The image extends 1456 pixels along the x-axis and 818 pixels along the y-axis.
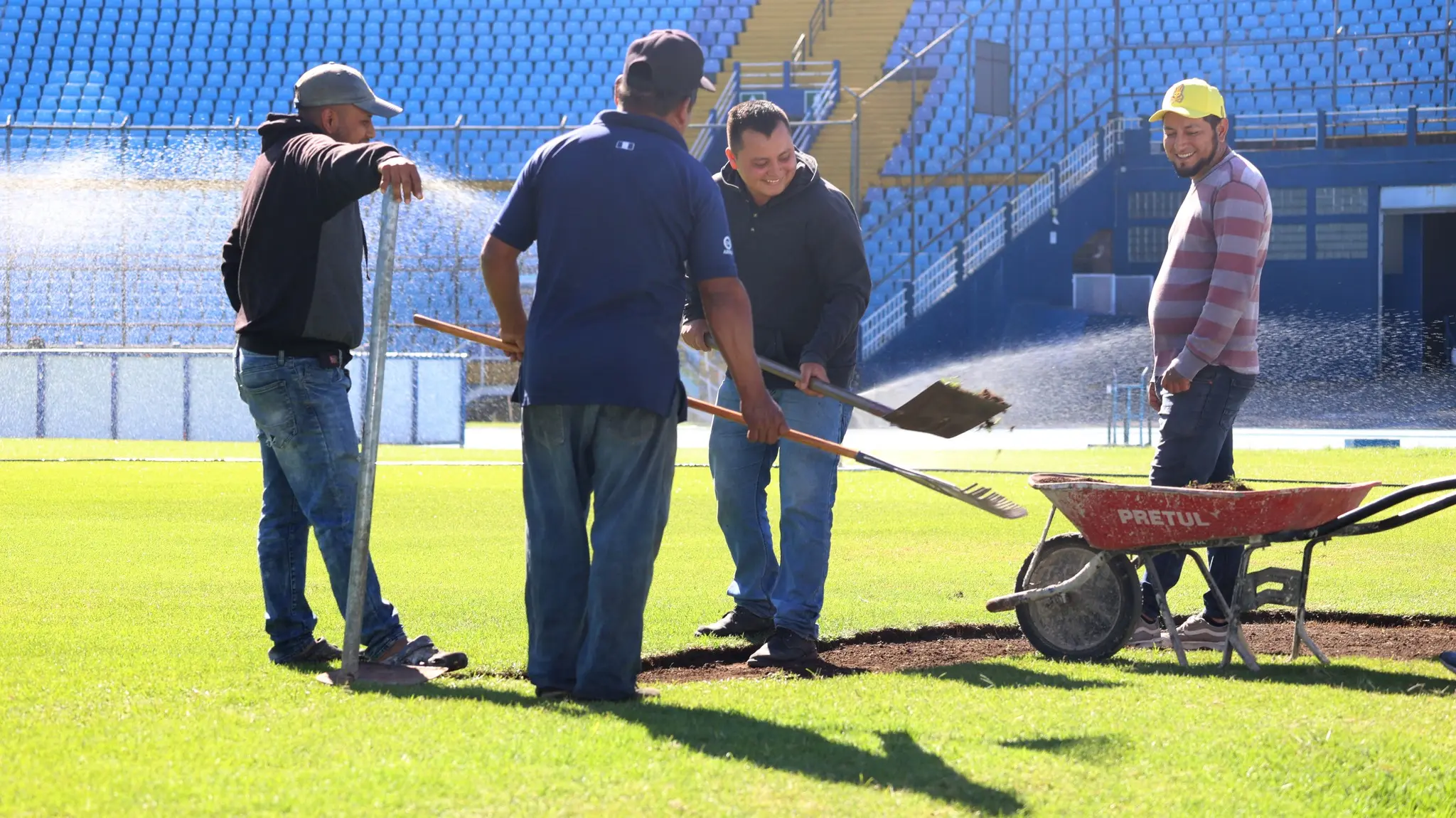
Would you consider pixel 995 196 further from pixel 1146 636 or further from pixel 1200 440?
pixel 1146 636

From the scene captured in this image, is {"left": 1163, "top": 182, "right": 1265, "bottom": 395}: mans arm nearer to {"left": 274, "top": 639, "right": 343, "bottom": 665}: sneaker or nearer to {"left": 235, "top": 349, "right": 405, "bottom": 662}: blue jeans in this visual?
{"left": 235, "top": 349, "right": 405, "bottom": 662}: blue jeans

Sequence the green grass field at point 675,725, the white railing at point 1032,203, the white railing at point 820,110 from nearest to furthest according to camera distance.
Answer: the green grass field at point 675,725, the white railing at point 1032,203, the white railing at point 820,110

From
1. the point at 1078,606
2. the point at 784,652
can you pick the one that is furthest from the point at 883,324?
the point at 784,652

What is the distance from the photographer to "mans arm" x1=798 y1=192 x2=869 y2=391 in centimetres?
622

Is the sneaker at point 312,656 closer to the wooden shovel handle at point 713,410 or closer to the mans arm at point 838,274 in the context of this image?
the wooden shovel handle at point 713,410

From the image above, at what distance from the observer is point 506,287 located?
16.6ft

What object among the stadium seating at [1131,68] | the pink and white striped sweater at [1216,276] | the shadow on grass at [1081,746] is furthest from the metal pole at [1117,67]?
the shadow on grass at [1081,746]

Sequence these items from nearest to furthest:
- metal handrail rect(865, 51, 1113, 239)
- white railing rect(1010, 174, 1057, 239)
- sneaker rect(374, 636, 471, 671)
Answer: sneaker rect(374, 636, 471, 671) < white railing rect(1010, 174, 1057, 239) < metal handrail rect(865, 51, 1113, 239)

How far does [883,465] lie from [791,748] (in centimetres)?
147

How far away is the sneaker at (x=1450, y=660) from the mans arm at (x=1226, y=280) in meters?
1.28

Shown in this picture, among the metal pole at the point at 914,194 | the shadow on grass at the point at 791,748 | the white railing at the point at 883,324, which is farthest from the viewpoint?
the metal pole at the point at 914,194

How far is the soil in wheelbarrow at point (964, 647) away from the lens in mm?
5844

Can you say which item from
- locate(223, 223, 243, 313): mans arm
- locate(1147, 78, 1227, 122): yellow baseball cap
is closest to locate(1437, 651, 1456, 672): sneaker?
locate(1147, 78, 1227, 122): yellow baseball cap

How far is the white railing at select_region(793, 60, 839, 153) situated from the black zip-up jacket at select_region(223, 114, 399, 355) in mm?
27016
